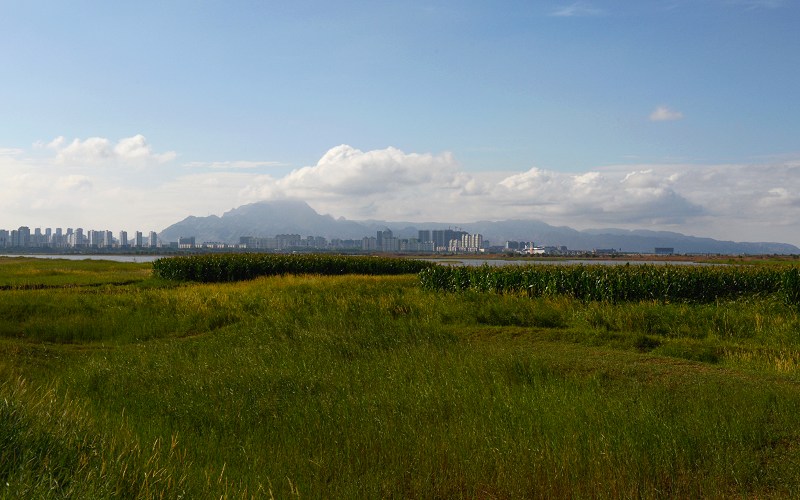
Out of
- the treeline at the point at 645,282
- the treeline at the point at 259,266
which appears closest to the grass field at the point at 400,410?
the treeline at the point at 645,282

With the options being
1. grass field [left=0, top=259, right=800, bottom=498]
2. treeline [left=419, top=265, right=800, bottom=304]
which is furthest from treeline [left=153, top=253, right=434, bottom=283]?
grass field [left=0, top=259, right=800, bottom=498]

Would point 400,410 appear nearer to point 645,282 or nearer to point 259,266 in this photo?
point 645,282

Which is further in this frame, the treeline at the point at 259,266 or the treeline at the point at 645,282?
the treeline at the point at 259,266

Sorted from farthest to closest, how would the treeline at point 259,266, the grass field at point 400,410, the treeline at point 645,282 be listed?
the treeline at point 259,266
the treeline at point 645,282
the grass field at point 400,410

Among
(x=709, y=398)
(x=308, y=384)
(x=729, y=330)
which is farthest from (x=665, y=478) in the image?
(x=729, y=330)

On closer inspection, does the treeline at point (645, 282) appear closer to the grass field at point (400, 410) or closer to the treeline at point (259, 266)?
the grass field at point (400, 410)

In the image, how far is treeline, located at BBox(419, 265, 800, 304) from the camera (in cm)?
2955

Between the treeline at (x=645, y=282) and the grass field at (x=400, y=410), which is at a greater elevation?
the treeline at (x=645, y=282)

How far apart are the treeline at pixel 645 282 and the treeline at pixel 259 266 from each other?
15.2 m

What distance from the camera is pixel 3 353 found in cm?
1616

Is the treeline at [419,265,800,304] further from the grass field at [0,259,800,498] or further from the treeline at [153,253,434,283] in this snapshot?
the treeline at [153,253,434,283]

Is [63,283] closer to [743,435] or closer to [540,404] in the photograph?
[540,404]

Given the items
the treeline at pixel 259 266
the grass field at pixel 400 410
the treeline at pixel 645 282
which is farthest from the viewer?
the treeline at pixel 259 266

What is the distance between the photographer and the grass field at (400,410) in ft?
24.8
